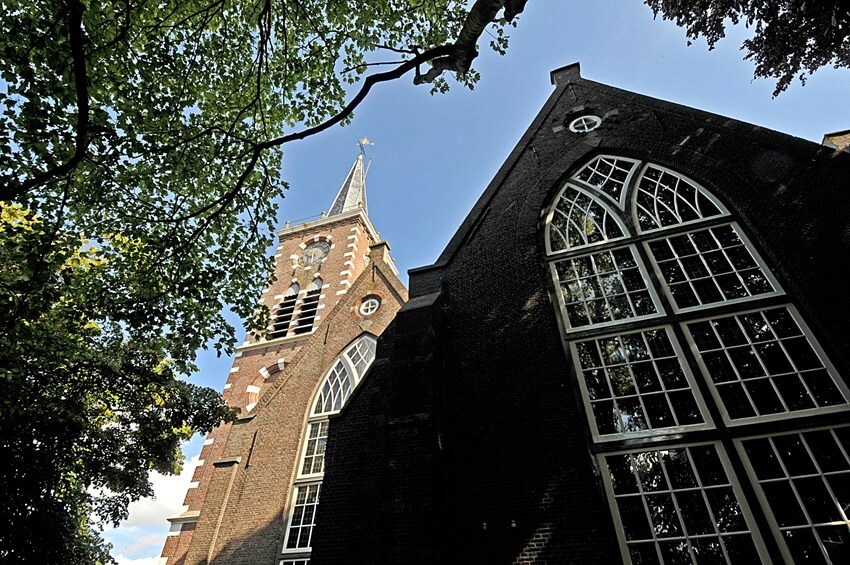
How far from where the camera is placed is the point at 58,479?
10.8 m

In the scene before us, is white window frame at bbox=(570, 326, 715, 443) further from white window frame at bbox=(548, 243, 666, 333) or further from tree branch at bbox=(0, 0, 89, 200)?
tree branch at bbox=(0, 0, 89, 200)

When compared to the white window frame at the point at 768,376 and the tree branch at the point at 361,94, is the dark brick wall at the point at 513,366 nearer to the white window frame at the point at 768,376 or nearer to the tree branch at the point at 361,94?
the white window frame at the point at 768,376

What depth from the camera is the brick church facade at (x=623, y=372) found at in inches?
231

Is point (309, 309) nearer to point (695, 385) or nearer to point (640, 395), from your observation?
point (640, 395)

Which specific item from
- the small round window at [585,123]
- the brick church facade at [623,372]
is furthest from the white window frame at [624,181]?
the small round window at [585,123]

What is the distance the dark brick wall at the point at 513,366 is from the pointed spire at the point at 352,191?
22.6 metres

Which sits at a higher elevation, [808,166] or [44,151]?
[808,166]

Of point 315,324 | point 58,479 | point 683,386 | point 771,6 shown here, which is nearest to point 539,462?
point 683,386

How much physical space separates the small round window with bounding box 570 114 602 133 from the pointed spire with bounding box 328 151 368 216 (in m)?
21.2

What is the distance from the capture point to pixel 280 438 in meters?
13.6

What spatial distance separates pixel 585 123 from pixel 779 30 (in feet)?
13.6

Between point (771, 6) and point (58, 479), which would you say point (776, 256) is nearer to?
point (771, 6)

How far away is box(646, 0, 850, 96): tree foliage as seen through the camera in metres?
8.25

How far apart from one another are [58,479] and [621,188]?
597 inches
